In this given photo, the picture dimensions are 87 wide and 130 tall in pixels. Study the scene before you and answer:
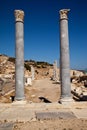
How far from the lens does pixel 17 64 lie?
16.7 metres

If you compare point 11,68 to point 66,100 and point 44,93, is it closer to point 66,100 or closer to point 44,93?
point 44,93

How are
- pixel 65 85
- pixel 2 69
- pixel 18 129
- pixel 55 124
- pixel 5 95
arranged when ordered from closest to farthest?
pixel 18 129 → pixel 55 124 → pixel 65 85 → pixel 5 95 → pixel 2 69

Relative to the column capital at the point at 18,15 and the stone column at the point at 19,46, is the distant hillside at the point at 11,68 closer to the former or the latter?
the stone column at the point at 19,46

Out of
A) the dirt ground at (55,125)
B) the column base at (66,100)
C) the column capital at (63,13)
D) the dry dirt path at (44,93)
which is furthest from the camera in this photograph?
the dry dirt path at (44,93)

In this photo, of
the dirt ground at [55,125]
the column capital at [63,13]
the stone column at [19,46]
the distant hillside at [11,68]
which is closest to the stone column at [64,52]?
the column capital at [63,13]

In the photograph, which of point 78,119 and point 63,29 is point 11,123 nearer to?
point 78,119

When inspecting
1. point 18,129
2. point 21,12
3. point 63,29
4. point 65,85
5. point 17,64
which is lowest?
point 18,129

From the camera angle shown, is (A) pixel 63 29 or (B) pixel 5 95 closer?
(A) pixel 63 29

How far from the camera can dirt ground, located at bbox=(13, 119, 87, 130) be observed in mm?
8875

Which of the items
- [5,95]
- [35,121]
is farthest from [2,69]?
[35,121]

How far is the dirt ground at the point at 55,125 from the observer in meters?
8.88

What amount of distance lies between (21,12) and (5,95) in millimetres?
10292

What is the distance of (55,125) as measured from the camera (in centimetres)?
926

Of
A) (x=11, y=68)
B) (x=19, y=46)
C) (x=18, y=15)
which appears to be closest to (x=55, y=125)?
(x=19, y=46)
